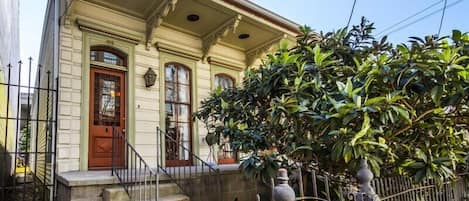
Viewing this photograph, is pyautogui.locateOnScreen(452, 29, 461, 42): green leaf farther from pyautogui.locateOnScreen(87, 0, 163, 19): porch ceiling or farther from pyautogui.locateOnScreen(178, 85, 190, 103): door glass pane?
pyautogui.locateOnScreen(178, 85, 190, 103): door glass pane

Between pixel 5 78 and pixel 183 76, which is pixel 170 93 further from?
pixel 5 78

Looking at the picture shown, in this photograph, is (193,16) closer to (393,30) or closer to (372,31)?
(372,31)

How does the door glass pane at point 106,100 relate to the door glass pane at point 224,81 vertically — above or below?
below

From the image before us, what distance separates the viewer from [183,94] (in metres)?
7.15

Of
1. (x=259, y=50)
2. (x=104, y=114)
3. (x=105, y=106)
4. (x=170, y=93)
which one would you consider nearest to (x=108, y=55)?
(x=105, y=106)

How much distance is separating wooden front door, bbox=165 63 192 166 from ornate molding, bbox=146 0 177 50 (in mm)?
740

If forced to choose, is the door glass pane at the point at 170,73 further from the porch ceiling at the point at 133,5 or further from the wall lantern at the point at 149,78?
the porch ceiling at the point at 133,5

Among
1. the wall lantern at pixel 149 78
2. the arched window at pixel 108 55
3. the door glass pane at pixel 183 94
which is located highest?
the arched window at pixel 108 55

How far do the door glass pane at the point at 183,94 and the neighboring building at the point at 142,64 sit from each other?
2cm

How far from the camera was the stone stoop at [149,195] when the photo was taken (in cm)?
412

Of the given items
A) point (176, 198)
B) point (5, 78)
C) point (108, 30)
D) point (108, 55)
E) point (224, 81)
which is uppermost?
point (108, 30)

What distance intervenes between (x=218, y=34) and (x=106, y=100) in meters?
2.80


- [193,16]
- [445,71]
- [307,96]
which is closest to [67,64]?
[193,16]

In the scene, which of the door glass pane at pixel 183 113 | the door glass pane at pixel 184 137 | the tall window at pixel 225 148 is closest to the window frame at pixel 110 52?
the door glass pane at pixel 183 113
